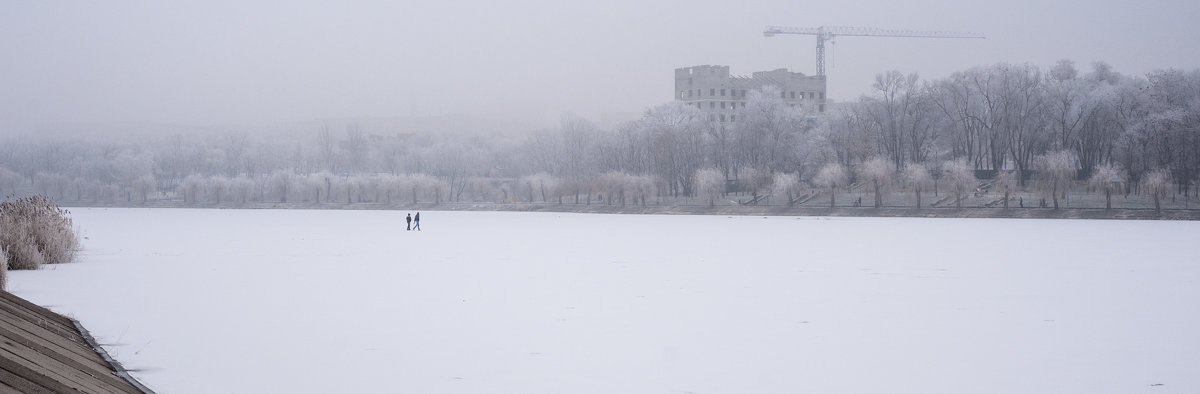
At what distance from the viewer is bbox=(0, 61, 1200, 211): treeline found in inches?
2783

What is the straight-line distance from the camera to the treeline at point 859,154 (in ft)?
232

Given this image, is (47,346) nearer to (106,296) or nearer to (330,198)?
(106,296)

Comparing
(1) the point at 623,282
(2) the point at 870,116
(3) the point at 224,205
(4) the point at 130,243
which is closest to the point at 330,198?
(3) the point at 224,205

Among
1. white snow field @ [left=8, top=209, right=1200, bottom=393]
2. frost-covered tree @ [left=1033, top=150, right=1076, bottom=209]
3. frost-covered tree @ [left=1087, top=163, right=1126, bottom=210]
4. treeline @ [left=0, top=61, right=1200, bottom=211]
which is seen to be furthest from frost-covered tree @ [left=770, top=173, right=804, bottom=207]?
white snow field @ [left=8, top=209, right=1200, bottom=393]

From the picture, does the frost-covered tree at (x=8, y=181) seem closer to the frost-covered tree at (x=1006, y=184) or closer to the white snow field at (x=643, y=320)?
the frost-covered tree at (x=1006, y=184)

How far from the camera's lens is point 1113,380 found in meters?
10.4

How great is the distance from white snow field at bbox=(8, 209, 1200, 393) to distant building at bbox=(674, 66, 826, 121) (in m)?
119

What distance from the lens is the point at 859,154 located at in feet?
264

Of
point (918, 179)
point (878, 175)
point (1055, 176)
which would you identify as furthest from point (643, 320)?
point (878, 175)

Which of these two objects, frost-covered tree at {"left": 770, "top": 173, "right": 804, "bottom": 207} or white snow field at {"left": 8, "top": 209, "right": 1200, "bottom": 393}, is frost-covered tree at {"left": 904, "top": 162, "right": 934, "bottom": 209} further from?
white snow field at {"left": 8, "top": 209, "right": 1200, "bottom": 393}

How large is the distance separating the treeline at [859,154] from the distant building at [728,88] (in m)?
21.6

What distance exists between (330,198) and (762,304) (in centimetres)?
10075

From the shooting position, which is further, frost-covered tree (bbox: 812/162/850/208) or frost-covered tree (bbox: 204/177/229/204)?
frost-covered tree (bbox: 204/177/229/204)

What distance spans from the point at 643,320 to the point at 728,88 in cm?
13633
